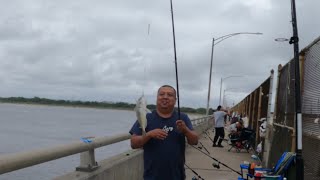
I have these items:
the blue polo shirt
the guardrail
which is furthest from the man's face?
the guardrail

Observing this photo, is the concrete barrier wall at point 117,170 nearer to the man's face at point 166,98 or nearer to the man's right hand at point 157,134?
the man's right hand at point 157,134

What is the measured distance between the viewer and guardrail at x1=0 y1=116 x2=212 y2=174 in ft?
14.8

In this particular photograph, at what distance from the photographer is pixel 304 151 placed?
8906mm

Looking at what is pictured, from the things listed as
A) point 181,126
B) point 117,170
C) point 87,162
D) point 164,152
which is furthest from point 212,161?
point 181,126

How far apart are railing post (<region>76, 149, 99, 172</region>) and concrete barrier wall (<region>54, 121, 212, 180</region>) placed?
70 mm

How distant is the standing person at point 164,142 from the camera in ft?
18.0

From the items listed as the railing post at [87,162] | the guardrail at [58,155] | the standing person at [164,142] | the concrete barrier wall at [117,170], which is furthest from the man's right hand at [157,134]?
the railing post at [87,162]

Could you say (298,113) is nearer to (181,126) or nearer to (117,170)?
(181,126)

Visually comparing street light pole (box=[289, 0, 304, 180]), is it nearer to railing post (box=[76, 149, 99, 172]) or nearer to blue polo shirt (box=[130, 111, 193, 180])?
blue polo shirt (box=[130, 111, 193, 180])

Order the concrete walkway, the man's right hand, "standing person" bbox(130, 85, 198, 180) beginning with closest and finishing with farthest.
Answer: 1. the man's right hand
2. "standing person" bbox(130, 85, 198, 180)
3. the concrete walkway

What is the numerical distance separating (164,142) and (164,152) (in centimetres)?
Result: 10

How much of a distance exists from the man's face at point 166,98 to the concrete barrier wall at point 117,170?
4.56ft

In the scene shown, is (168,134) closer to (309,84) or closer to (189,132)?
(189,132)

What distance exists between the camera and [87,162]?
22.1 feet
